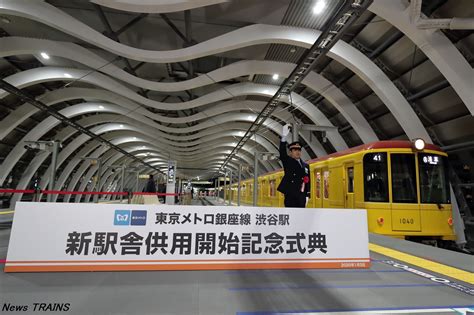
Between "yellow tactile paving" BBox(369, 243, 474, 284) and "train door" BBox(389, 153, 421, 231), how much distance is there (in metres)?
1.32

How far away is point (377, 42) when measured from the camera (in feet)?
31.4

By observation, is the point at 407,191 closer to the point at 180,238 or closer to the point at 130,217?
the point at 180,238

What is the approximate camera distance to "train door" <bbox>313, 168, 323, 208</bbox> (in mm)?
8842

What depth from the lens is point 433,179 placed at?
6.39m

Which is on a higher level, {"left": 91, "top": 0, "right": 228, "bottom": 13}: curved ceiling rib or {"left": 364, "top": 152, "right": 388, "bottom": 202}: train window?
{"left": 91, "top": 0, "right": 228, "bottom": 13}: curved ceiling rib

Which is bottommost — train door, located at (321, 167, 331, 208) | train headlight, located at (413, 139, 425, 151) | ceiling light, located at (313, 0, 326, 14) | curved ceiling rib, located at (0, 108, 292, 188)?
train door, located at (321, 167, 331, 208)

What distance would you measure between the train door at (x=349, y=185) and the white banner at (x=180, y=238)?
3.16 m

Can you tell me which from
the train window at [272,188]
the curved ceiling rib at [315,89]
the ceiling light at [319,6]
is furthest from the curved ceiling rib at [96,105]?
the ceiling light at [319,6]

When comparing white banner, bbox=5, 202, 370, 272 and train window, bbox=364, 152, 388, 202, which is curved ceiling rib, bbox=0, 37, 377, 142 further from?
white banner, bbox=5, 202, 370, 272

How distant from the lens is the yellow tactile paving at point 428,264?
3.65 m

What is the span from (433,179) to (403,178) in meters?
0.72

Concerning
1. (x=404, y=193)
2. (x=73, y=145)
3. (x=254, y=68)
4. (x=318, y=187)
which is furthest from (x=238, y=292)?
(x=73, y=145)

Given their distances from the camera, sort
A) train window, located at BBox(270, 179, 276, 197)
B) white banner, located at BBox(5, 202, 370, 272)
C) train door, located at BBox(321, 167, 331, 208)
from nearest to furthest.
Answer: white banner, located at BBox(5, 202, 370, 272) < train door, located at BBox(321, 167, 331, 208) < train window, located at BBox(270, 179, 276, 197)

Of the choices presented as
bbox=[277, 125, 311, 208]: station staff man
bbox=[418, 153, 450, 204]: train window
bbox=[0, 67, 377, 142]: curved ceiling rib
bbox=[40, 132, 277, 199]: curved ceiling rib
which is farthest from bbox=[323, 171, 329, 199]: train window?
bbox=[40, 132, 277, 199]: curved ceiling rib
